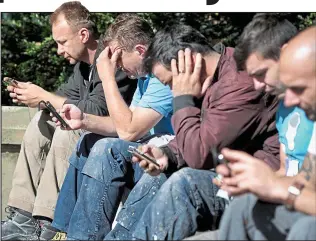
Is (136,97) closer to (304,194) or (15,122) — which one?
(15,122)

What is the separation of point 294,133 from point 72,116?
4.92 feet

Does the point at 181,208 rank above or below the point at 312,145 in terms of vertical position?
below

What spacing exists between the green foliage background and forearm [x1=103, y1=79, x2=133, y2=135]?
254 cm

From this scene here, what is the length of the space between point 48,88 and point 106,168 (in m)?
3.20

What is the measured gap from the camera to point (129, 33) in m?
4.84

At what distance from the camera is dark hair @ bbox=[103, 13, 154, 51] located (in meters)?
4.80

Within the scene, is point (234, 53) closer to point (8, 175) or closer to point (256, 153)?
point (256, 153)

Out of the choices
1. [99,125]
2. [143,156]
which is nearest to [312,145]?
[143,156]

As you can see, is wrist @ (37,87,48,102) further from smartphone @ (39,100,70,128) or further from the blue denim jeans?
the blue denim jeans

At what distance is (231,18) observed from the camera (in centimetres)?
721

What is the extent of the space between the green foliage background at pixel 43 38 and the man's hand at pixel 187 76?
310cm

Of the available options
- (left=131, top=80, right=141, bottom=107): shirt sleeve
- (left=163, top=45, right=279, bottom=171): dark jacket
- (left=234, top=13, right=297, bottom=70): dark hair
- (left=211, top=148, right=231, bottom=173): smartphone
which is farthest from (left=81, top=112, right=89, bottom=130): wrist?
(left=234, top=13, right=297, bottom=70): dark hair

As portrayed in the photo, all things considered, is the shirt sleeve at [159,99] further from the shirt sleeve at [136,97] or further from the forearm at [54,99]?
the forearm at [54,99]

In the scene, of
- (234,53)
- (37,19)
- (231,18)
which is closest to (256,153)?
(234,53)
